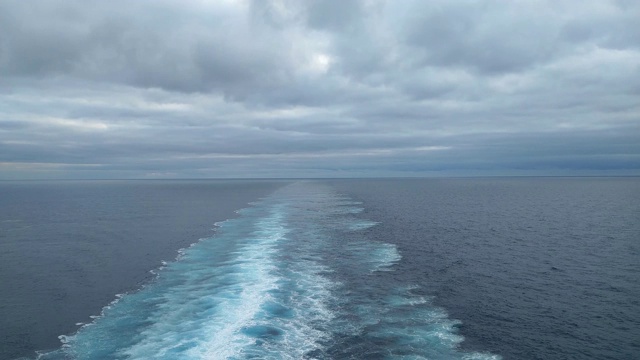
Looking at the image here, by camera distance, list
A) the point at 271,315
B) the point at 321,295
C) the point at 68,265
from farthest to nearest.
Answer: the point at 68,265 < the point at 321,295 < the point at 271,315

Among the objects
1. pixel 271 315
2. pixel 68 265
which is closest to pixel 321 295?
pixel 271 315

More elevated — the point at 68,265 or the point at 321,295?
the point at 321,295

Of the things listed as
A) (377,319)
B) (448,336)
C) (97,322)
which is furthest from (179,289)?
(448,336)

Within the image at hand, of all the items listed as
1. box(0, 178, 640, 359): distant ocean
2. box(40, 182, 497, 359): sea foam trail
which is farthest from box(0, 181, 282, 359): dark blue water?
box(40, 182, 497, 359): sea foam trail

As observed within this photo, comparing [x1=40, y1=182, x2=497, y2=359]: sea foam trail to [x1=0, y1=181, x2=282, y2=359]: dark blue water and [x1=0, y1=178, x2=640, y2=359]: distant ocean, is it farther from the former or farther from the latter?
[x1=0, y1=181, x2=282, y2=359]: dark blue water

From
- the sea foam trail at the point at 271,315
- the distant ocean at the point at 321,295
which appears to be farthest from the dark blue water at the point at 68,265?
the sea foam trail at the point at 271,315

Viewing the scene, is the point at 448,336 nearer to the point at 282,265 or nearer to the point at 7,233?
the point at 282,265

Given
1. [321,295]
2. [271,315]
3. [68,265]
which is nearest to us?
[271,315]

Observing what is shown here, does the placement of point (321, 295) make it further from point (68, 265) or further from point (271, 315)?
point (68, 265)
